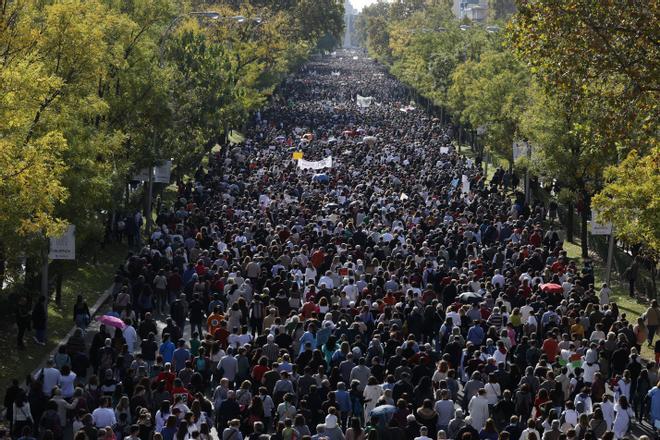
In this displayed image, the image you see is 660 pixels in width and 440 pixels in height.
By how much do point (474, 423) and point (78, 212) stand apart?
10902 millimetres

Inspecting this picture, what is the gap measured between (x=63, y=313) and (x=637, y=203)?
12.7 meters

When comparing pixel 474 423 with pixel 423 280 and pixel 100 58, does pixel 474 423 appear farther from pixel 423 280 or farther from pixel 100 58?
pixel 100 58

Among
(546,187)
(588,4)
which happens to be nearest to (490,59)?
(546,187)

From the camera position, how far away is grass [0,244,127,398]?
2186 cm

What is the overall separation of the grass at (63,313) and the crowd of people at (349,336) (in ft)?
3.73

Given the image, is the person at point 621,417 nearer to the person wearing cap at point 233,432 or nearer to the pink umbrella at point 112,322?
the person wearing cap at point 233,432

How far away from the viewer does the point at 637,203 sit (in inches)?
1051

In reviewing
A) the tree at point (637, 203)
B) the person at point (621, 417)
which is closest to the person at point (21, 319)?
the person at point (621, 417)

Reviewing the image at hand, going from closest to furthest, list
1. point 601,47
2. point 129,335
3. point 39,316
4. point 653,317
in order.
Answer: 1. point 601,47
2. point 129,335
3. point 39,316
4. point 653,317

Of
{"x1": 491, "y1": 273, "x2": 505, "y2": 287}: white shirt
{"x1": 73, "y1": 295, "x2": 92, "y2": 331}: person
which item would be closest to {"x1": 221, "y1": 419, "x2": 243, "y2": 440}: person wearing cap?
{"x1": 73, "y1": 295, "x2": 92, "y2": 331}: person

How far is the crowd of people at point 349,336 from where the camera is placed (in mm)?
15844

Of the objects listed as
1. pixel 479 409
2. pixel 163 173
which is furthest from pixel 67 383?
pixel 163 173

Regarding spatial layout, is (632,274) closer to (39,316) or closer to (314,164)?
(39,316)

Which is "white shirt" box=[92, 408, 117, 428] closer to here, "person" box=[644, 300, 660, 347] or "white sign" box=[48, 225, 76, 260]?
"white sign" box=[48, 225, 76, 260]
